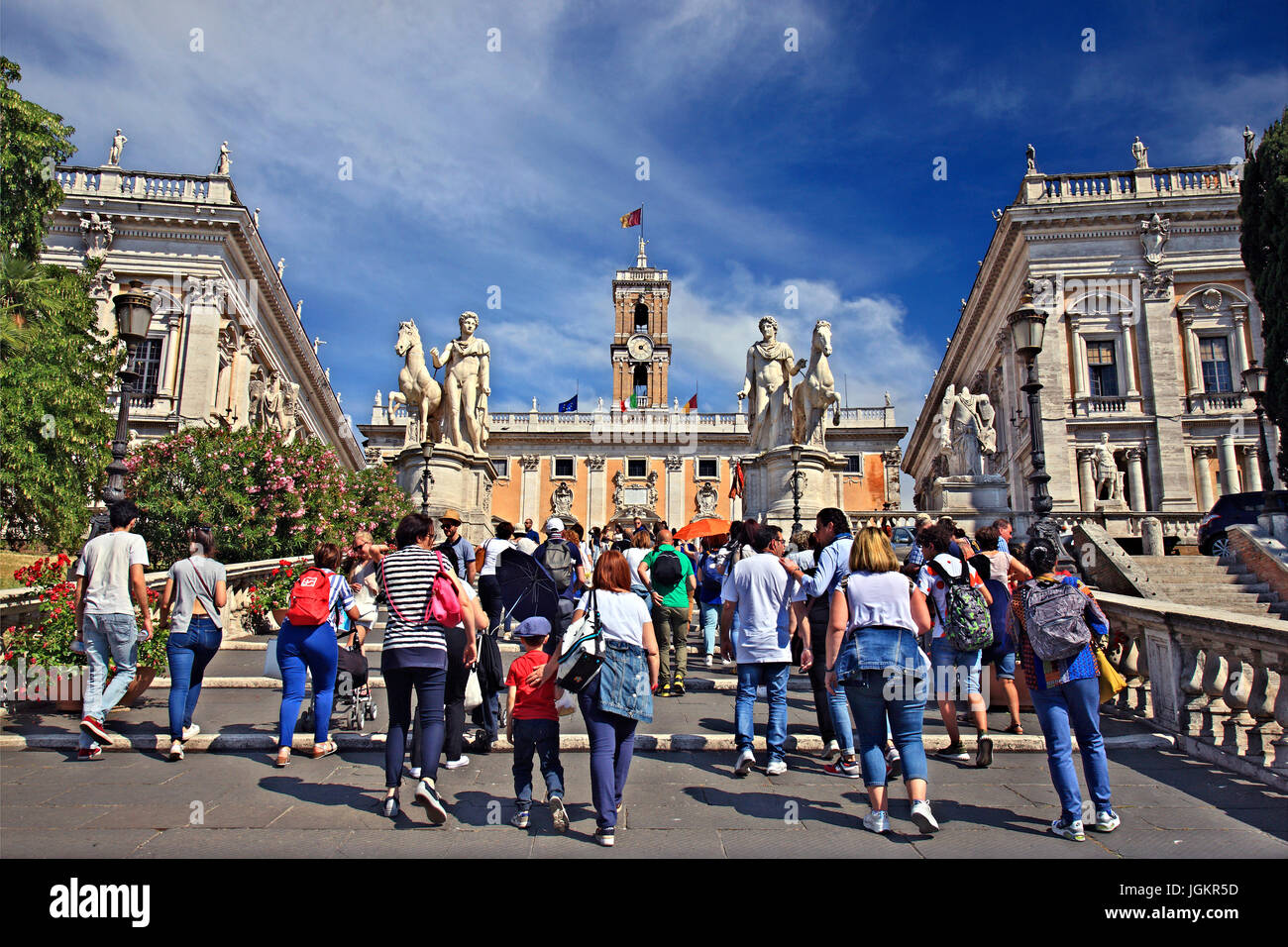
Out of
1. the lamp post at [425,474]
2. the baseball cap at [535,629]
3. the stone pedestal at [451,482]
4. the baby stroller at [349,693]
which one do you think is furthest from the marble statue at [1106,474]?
the baseball cap at [535,629]

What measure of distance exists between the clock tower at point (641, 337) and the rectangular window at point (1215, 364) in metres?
43.7

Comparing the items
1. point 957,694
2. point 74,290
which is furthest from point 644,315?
point 957,694

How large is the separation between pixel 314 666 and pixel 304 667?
0.18m

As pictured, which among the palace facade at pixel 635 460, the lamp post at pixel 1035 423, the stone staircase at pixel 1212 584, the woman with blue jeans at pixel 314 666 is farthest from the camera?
the palace facade at pixel 635 460

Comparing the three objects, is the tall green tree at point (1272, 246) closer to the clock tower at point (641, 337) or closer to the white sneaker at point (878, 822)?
the white sneaker at point (878, 822)

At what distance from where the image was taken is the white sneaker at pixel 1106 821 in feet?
15.6

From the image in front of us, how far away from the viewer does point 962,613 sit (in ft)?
22.0

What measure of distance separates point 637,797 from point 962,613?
10.5 ft

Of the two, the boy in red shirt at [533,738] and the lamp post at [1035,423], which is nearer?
the boy in red shirt at [533,738]

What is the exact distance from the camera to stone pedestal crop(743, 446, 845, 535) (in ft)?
53.2

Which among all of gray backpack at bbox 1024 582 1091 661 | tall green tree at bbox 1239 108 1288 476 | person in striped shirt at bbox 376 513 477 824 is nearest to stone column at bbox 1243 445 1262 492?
tall green tree at bbox 1239 108 1288 476

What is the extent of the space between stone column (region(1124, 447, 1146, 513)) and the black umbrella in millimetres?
30887
